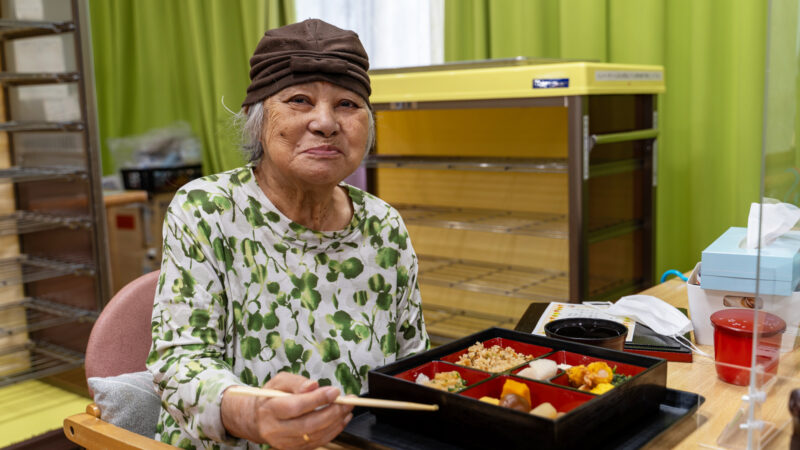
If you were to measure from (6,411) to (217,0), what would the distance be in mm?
2482

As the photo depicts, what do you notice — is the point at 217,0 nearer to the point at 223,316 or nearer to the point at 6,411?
the point at 6,411

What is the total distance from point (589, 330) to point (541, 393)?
1.07ft

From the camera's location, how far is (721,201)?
2.76 metres

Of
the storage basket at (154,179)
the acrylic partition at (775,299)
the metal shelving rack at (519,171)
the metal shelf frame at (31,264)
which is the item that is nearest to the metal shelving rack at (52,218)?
the metal shelf frame at (31,264)

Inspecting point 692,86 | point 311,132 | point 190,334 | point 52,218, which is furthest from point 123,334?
point 692,86

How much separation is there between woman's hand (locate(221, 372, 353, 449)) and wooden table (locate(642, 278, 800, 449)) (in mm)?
406

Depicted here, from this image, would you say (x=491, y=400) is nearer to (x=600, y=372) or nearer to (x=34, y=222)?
(x=600, y=372)

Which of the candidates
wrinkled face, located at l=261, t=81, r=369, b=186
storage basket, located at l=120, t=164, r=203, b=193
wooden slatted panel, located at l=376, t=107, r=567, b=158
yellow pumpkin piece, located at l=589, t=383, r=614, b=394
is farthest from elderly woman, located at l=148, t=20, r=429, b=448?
storage basket, located at l=120, t=164, r=203, b=193

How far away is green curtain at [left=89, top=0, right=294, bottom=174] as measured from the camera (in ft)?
14.3

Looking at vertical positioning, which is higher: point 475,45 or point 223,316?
point 475,45

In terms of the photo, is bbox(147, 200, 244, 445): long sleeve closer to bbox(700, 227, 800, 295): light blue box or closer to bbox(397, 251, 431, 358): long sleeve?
bbox(397, 251, 431, 358): long sleeve

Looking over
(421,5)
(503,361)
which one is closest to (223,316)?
(503,361)

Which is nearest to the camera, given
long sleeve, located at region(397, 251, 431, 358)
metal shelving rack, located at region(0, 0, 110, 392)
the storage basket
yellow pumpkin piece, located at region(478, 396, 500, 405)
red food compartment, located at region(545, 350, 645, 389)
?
yellow pumpkin piece, located at region(478, 396, 500, 405)

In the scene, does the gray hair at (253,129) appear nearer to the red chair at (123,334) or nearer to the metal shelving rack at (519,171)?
the red chair at (123,334)
